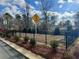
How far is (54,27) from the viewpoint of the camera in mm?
37844

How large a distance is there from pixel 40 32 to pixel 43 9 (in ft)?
56.5

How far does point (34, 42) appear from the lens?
70.4 ft

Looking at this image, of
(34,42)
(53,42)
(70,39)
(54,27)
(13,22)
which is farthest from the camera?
(13,22)

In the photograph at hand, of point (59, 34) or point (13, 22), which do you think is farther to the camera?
point (13, 22)

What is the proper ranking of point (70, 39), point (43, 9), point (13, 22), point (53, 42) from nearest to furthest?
1. point (70, 39)
2. point (53, 42)
3. point (43, 9)
4. point (13, 22)

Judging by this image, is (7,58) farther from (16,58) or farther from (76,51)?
(76,51)

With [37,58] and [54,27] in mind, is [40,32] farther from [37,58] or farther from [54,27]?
[37,58]

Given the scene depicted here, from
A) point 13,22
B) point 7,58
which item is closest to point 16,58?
point 7,58

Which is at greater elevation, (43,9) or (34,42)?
(43,9)

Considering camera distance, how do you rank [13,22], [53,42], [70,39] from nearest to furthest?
1. [70,39]
2. [53,42]
3. [13,22]

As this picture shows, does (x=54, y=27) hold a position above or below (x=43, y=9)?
below

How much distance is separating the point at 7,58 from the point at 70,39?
448 cm

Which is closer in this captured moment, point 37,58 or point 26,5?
point 37,58

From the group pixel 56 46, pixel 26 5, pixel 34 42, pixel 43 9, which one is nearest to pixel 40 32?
pixel 26 5
